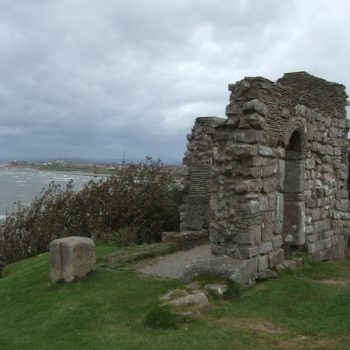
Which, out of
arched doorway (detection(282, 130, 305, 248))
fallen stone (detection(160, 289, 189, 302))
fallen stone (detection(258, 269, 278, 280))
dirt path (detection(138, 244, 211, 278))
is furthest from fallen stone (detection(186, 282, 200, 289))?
arched doorway (detection(282, 130, 305, 248))

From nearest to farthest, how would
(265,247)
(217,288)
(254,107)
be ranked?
(217,288)
(254,107)
(265,247)

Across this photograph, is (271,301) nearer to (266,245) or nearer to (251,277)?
(251,277)

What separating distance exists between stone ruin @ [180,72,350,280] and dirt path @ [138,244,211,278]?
131 centimetres

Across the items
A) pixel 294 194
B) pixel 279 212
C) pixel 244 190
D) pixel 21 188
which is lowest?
pixel 21 188

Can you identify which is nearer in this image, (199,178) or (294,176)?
(294,176)

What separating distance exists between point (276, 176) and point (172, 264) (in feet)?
10.3

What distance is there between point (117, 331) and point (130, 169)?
12171 mm

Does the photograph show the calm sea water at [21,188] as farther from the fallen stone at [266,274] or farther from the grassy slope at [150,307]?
the fallen stone at [266,274]

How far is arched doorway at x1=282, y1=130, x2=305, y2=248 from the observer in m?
11.0

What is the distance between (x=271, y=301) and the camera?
322 inches

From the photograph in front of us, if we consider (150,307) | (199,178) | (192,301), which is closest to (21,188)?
(199,178)

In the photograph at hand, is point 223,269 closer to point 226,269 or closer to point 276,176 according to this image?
point 226,269

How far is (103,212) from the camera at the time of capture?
59.4ft

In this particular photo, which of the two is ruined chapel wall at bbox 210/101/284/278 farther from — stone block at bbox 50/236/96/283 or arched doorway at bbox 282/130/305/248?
stone block at bbox 50/236/96/283
